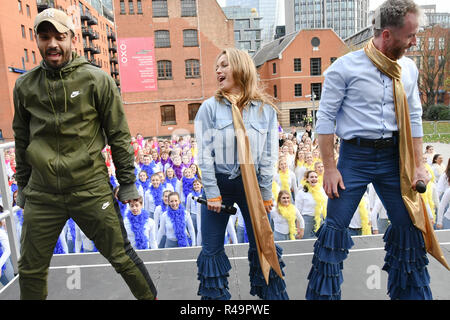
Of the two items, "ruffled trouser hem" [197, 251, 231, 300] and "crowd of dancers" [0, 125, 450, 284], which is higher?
"ruffled trouser hem" [197, 251, 231, 300]

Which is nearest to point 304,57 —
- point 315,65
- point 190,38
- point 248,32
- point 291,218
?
point 315,65

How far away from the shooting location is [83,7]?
53625 millimetres

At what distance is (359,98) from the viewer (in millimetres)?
2254

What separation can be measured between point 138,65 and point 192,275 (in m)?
28.3

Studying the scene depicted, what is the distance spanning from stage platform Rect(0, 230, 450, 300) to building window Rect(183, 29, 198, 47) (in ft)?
94.6

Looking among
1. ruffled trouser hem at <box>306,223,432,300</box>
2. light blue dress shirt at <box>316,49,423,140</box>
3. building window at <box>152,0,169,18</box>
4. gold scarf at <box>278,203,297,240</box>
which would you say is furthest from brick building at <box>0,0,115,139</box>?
ruffled trouser hem at <box>306,223,432,300</box>

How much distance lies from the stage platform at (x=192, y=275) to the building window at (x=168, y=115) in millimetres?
28191

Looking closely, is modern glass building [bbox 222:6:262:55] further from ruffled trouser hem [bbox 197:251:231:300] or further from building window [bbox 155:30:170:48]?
ruffled trouser hem [bbox 197:251:231:300]

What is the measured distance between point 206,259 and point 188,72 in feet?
97.4

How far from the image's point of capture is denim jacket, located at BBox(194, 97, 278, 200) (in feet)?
7.71

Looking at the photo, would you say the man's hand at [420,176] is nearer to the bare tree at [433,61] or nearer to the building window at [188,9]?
the building window at [188,9]

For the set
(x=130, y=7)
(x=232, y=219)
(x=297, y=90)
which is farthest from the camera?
(x=297, y=90)

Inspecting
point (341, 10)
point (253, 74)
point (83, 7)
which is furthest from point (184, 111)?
point (341, 10)

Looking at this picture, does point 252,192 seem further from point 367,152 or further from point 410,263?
point 410,263
